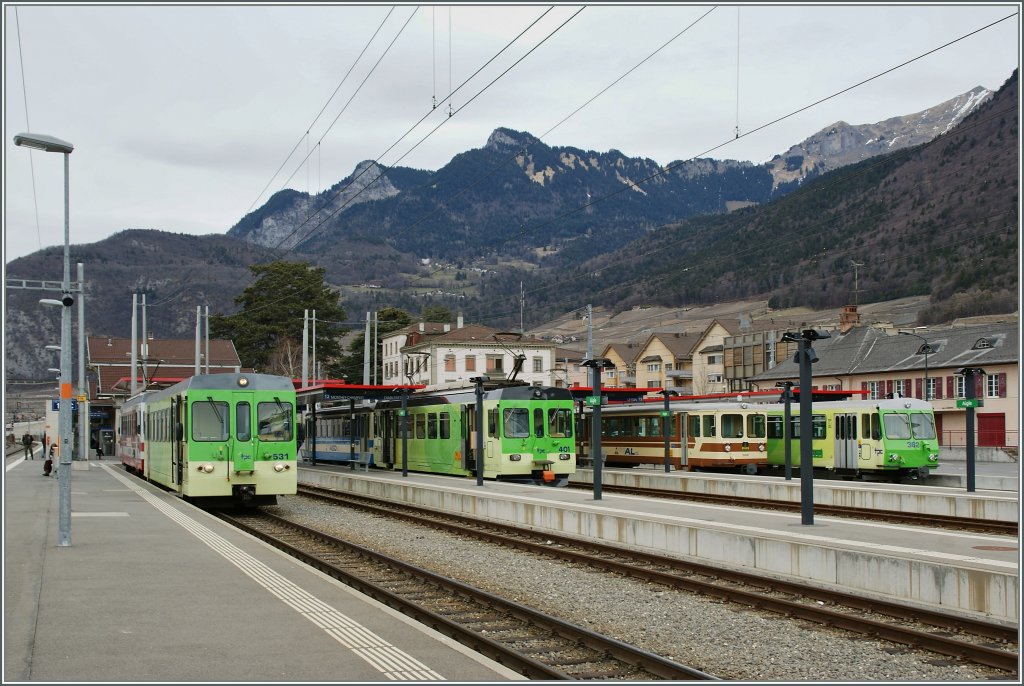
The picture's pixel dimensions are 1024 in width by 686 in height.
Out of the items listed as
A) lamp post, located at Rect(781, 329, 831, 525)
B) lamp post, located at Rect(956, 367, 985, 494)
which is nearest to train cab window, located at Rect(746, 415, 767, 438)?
lamp post, located at Rect(956, 367, 985, 494)

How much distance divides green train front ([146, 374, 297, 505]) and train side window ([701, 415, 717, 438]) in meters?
18.2

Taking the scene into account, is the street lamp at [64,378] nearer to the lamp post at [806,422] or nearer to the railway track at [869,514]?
the lamp post at [806,422]

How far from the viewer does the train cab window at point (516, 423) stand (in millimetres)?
30984

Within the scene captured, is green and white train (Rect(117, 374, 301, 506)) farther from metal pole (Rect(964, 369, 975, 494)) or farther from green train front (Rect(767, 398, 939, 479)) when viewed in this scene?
green train front (Rect(767, 398, 939, 479))

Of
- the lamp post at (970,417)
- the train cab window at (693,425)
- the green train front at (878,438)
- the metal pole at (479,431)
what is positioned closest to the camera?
the lamp post at (970,417)

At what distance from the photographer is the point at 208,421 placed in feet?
76.7

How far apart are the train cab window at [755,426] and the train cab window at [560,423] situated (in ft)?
28.7

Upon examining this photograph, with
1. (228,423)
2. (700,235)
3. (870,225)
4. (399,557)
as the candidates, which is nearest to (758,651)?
(399,557)

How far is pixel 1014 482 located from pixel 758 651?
21389mm

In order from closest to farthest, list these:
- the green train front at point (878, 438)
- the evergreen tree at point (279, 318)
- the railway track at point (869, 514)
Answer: the railway track at point (869, 514) → the green train front at point (878, 438) → the evergreen tree at point (279, 318)

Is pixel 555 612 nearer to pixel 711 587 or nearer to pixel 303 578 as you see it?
pixel 711 587

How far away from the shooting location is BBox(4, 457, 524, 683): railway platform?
827 centimetres

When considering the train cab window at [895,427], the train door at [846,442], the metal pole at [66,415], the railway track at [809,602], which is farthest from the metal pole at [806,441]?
the train door at [846,442]

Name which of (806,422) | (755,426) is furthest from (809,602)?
(755,426)
